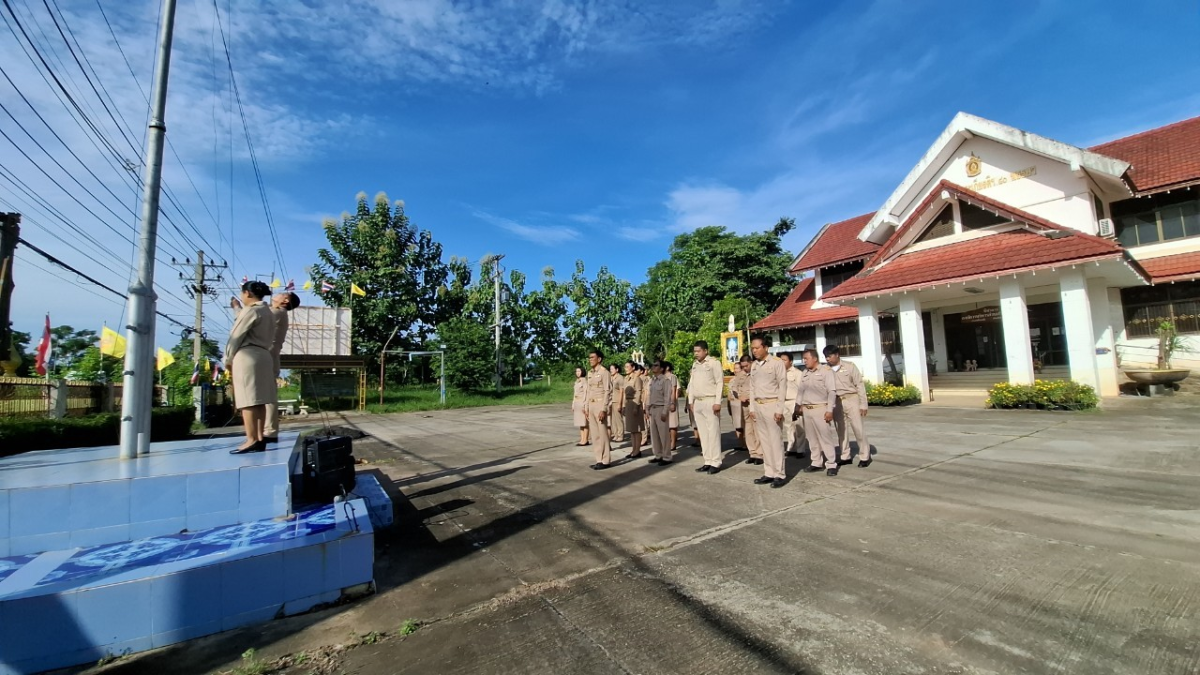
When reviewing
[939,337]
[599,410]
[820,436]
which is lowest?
[820,436]

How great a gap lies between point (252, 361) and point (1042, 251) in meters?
16.0

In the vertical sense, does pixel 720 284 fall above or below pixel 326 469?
above

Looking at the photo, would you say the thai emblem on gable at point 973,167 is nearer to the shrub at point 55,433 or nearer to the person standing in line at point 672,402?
the person standing in line at point 672,402

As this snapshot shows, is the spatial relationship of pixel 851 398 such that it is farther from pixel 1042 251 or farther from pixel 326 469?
pixel 1042 251

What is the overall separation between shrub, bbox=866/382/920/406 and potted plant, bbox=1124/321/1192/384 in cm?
479

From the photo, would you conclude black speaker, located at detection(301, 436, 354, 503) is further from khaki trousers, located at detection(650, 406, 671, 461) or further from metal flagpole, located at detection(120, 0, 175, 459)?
khaki trousers, located at detection(650, 406, 671, 461)

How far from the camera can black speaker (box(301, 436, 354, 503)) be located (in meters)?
4.06

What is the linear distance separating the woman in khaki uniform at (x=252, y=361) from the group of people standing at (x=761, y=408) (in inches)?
158

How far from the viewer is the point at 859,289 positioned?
49.5 feet

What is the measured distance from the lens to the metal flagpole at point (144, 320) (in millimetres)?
3918

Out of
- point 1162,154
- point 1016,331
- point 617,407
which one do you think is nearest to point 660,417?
point 617,407

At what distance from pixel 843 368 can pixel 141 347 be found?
717cm

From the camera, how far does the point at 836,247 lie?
805 inches

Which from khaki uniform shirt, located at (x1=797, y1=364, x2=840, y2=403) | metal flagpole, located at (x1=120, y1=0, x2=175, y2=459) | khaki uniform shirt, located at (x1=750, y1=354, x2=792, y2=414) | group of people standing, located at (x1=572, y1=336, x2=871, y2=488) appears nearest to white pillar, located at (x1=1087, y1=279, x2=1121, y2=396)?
group of people standing, located at (x1=572, y1=336, x2=871, y2=488)
